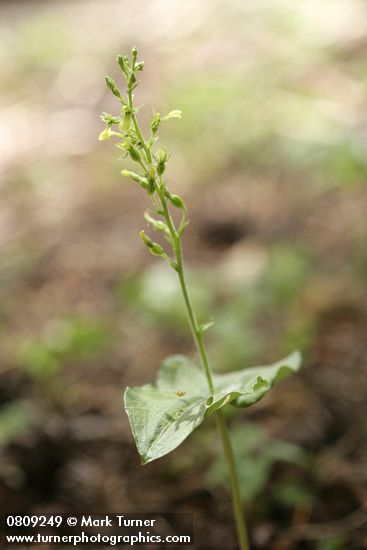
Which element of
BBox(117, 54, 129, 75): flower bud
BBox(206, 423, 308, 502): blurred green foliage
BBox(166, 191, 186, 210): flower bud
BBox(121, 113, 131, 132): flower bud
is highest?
BBox(117, 54, 129, 75): flower bud

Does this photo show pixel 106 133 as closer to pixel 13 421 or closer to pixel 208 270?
pixel 13 421

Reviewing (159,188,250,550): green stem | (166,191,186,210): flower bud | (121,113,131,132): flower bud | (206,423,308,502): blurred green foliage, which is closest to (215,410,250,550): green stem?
(159,188,250,550): green stem

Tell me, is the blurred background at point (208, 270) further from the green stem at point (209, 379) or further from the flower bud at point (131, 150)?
the flower bud at point (131, 150)

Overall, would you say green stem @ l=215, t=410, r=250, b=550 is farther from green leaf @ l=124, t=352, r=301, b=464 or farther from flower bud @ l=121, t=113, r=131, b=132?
flower bud @ l=121, t=113, r=131, b=132

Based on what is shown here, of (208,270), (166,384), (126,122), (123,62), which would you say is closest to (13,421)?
(166,384)

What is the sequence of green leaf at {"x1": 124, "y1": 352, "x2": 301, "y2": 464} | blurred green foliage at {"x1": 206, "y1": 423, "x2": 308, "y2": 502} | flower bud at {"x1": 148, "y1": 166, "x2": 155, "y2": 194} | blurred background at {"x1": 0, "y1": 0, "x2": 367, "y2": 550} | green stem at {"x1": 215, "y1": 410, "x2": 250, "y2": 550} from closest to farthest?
green leaf at {"x1": 124, "y1": 352, "x2": 301, "y2": 464} < flower bud at {"x1": 148, "y1": 166, "x2": 155, "y2": 194} < green stem at {"x1": 215, "y1": 410, "x2": 250, "y2": 550} < blurred green foliage at {"x1": 206, "y1": 423, "x2": 308, "y2": 502} < blurred background at {"x1": 0, "y1": 0, "x2": 367, "y2": 550}
